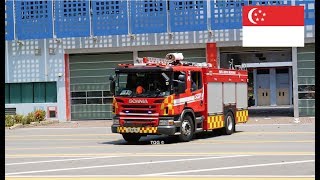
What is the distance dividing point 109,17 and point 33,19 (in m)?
5.01

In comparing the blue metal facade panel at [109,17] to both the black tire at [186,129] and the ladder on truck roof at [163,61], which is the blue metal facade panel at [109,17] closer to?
the ladder on truck roof at [163,61]

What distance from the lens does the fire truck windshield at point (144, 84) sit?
61.5 ft

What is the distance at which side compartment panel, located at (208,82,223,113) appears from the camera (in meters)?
20.9

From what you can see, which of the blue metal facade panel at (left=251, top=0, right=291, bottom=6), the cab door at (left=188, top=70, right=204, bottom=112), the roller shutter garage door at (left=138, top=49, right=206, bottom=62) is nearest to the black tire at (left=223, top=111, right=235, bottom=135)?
the cab door at (left=188, top=70, right=204, bottom=112)

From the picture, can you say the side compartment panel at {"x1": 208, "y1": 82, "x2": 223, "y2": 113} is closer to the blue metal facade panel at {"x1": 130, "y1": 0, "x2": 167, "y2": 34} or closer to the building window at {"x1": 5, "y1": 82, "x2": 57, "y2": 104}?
the blue metal facade panel at {"x1": 130, "y1": 0, "x2": 167, "y2": 34}

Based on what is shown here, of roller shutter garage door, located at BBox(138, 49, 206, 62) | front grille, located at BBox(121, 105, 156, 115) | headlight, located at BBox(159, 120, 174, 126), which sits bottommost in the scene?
headlight, located at BBox(159, 120, 174, 126)

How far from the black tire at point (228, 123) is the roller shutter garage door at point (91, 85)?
588 inches

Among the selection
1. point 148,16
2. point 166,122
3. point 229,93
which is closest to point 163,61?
point 166,122

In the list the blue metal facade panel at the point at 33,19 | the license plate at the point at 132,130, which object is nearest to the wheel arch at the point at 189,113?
the license plate at the point at 132,130

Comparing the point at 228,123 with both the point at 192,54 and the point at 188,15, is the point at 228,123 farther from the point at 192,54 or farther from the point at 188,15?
the point at 192,54

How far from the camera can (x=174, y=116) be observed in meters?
18.8

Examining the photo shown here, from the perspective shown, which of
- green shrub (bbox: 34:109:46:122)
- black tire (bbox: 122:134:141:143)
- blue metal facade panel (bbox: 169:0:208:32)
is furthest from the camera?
green shrub (bbox: 34:109:46:122)

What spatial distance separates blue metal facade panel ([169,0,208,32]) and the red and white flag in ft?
7.74
